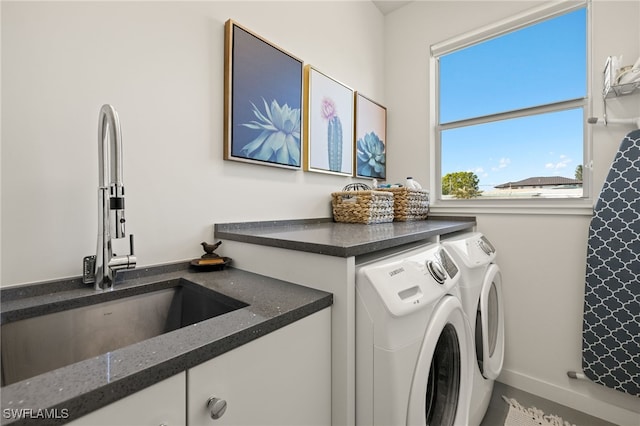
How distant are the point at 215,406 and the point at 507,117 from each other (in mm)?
2287

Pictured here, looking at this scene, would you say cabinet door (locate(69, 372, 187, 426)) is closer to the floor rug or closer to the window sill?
the floor rug

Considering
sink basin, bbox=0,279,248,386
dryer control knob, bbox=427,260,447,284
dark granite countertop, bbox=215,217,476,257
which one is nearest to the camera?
sink basin, bbox=0,279,248,386

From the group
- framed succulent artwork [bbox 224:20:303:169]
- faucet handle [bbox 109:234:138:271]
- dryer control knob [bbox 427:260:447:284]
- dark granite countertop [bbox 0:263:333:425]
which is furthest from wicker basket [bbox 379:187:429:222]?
faucet handle [bbox 109:234:138:271]

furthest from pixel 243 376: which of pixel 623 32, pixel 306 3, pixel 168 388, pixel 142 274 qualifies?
pixel 623 32

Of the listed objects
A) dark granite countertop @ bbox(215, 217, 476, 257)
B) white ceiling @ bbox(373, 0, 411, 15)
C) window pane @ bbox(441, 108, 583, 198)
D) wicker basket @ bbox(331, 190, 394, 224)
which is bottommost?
dark granite countertop @ bbox(215, 217, 476, 257)

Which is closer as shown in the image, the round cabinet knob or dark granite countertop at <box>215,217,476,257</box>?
the round cabinet knob

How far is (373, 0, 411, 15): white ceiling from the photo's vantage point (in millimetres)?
2328

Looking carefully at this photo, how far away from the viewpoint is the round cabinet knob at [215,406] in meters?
0.58

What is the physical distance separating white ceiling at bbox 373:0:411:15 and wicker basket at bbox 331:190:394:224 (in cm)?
166

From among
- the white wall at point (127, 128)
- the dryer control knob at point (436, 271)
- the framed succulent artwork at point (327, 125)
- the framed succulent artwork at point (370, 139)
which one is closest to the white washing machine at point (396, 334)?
the dryer control knob at point (436, 271)

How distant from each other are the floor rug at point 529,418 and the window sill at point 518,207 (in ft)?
3.66

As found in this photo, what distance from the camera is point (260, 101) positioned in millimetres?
1451

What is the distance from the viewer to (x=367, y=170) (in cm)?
224

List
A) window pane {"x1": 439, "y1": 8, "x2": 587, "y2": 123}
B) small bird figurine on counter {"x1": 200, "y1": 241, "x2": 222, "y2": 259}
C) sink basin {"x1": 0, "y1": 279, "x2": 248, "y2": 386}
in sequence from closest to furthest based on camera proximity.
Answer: sink basin {"x1": 0, "y1": 279, "x2": 248, "y2": 386} < small bird figurine on counter {"x1": 200, "y1": 241, "x2": 222, "y2": 259} < window pane {"x1": 439, "y1": 8, "x2": 587, "y2": 123}
